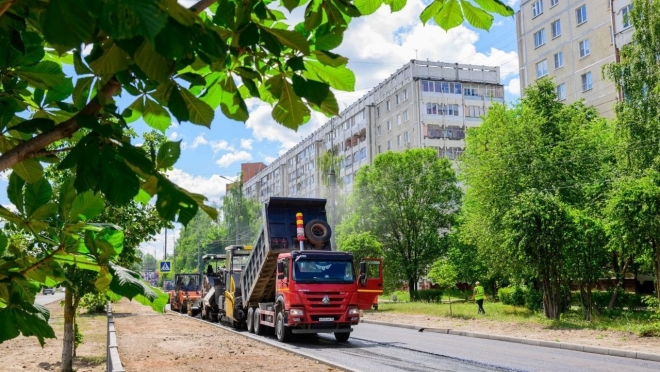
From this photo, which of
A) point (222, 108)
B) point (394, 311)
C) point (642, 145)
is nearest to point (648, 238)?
point (642, 145)

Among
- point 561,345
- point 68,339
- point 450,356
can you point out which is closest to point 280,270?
point 450,356

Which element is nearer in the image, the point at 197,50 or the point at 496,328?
the point at 197,50

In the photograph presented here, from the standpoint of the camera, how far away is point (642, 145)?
29141mm

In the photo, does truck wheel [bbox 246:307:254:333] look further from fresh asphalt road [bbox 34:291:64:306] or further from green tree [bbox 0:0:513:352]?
green tree [bbox 0:0:513:352]

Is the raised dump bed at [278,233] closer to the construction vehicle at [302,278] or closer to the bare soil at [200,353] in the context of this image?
the construction vehicle at [302,278]

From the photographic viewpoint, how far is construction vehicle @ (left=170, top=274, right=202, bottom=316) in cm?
3516

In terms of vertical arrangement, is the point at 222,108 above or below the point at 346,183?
below

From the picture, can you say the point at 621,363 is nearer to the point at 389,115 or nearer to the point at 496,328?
the point at 496,328

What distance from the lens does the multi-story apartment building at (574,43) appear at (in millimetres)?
43500

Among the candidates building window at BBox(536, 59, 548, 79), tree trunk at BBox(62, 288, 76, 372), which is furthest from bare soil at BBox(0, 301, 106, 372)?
building window at BBox(536, 59, 548, 79)

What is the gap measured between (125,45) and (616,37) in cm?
4587

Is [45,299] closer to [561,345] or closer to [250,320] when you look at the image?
[250,320]

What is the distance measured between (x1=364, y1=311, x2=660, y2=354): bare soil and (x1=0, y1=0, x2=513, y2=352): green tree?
1509 cm

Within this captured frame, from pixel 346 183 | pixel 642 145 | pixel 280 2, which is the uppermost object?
pixel 346 183
